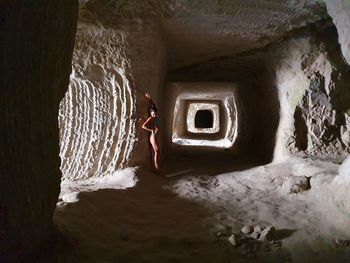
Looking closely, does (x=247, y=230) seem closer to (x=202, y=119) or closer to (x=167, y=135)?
(x=167, y=135)

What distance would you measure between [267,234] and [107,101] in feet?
9.29

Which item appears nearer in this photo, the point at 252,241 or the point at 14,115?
the point at 14,115

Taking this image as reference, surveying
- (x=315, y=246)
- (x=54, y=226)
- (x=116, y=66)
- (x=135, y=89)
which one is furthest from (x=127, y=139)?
(x=315, y=246)

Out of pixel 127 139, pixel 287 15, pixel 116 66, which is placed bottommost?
pixel 127 139

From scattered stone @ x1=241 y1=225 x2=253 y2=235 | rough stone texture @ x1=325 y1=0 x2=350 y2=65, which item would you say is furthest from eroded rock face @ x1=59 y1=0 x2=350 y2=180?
scattered stone @ x1=241 y1=225 x2=253 y2=235

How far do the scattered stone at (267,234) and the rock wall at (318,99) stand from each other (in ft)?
7.06

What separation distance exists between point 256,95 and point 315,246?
14.9ft

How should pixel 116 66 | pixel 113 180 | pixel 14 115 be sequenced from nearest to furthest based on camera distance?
pixel 14 115, pixel 113 180, pixel 116 66

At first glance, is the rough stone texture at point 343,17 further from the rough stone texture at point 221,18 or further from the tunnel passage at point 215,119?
the tunnel passage at point 215,119

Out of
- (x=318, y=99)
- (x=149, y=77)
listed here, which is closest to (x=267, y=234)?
(x=318, y=99)

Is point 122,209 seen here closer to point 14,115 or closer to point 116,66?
point 14,115

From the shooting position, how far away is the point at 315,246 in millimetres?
2406

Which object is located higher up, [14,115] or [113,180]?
[14,115]

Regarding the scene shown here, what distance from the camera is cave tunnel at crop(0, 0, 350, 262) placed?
1754 millimetres
